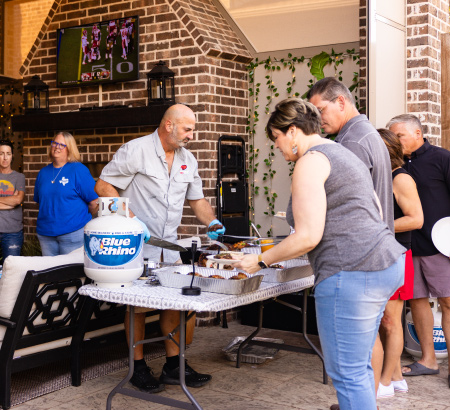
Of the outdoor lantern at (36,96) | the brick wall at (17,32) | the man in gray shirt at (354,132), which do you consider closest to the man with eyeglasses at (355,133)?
the man in gray shirt at (354,132)

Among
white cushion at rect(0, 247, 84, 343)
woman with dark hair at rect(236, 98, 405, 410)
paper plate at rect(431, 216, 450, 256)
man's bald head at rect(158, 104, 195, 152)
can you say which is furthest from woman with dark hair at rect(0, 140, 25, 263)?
woman with dark hair at rect(236, 98, 405, 410)

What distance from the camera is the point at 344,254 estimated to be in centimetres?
247

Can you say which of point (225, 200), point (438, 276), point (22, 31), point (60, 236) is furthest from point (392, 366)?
point (22, 31)

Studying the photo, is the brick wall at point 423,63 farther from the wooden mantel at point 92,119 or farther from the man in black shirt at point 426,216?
the wooden mantel at point 92,119

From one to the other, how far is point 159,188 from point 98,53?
3.09m

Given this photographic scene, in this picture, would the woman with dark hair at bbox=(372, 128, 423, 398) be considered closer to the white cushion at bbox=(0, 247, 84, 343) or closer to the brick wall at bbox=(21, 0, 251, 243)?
the white cushion at bbox=(0, 247, 84, 343)

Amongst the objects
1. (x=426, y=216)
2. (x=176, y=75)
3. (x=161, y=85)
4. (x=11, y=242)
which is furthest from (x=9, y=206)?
(x=426, y=216)

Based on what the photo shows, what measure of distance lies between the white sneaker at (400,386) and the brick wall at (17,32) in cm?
836

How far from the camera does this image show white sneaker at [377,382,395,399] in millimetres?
3930

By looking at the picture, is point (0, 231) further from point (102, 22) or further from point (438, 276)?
point (438, 276)

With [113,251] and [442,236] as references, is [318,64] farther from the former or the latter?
[113,251]

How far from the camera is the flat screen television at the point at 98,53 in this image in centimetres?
647

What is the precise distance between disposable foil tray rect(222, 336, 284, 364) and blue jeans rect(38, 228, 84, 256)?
1589mm

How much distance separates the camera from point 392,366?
3.95m
